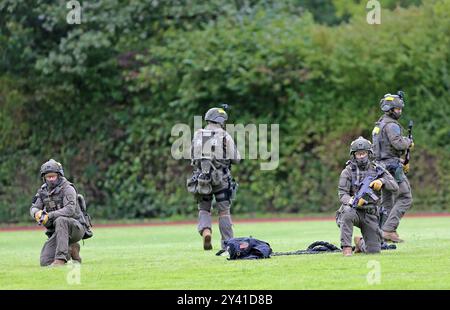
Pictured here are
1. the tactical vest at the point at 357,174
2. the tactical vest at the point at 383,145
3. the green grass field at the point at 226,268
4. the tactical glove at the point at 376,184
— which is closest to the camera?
the green grass field at the point at 226,268

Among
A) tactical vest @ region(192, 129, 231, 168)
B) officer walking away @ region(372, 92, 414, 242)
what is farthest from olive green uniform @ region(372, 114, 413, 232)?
tactical vest @ region(192, 129, 231, 168)

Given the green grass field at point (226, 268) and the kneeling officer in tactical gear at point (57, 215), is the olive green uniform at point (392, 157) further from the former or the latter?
the kneeling officer in tactical gear at point (57, 215)

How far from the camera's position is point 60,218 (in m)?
15.4

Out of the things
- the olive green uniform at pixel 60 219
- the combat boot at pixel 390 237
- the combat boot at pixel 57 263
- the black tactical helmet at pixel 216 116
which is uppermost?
the black tactical helmet at pixel 216 116

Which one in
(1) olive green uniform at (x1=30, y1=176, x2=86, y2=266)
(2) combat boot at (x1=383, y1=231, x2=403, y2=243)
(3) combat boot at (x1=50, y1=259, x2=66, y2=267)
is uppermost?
(1) olive green uniform at (x1=30, y1=176, x2=86, y2=266)

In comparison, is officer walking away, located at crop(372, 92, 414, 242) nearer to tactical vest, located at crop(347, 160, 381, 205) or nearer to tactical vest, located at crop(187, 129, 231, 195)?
tactical vest, located at crop(187, 129, 231, 195)

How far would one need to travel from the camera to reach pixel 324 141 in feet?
99.2

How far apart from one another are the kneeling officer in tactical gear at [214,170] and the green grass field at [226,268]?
502 mm

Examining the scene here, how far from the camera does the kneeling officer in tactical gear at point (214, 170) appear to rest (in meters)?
18.0

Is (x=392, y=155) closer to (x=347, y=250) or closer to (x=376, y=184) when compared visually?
(x=376, y=184)

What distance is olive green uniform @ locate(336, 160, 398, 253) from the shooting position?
50.3 ft

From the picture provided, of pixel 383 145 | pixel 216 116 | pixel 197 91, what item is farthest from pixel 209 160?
pixel 197 91

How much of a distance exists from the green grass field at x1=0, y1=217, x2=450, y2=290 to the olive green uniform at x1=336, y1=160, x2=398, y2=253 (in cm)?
26

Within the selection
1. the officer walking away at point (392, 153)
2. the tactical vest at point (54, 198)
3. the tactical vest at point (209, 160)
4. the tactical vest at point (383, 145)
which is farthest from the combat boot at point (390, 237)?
the tactical vest at point (54, 198)
